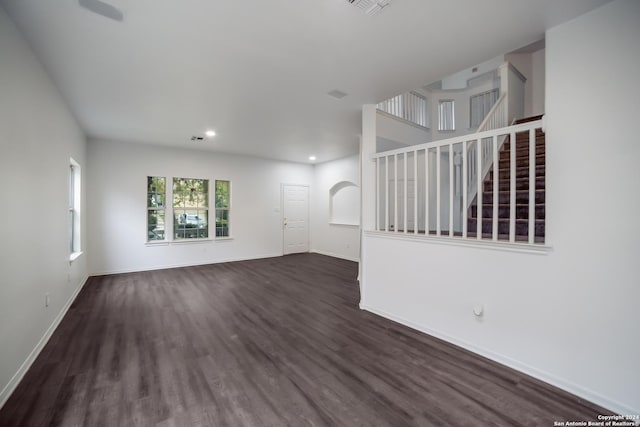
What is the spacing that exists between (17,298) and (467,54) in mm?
4379

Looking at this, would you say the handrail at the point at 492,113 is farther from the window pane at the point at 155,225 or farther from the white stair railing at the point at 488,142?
the window pane at the point at 155,225

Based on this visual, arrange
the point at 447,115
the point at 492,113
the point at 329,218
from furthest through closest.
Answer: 1. the point at 329,218
2. the point at 447,115
3. the point at 492,113

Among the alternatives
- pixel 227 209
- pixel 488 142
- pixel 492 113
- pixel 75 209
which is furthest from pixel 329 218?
pixel 75 209

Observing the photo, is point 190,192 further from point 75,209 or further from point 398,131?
point 398,131

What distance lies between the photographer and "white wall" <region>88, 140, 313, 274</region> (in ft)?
18.1

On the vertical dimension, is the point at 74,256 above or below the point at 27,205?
below

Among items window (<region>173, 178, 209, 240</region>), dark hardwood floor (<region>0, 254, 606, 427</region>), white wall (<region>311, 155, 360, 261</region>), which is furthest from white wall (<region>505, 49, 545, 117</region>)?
window (<region>173, 178, 209, 240</region>)

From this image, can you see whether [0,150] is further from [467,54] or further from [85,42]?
[467,54]

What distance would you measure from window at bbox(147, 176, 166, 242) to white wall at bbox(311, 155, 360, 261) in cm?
407

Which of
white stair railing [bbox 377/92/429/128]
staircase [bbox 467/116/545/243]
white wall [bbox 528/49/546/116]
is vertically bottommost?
staircase [bbox 467/116/545/243]

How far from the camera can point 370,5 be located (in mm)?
1886

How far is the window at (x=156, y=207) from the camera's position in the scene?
6043 millimetres

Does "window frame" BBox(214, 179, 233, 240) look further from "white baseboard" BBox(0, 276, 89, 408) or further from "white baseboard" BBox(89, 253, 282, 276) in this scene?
"white baseboard" BBox(0, 276, 89, 408)

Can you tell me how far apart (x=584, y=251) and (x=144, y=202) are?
702 centimetres
